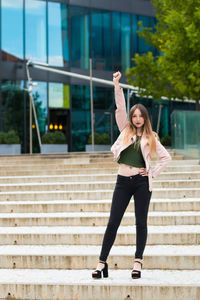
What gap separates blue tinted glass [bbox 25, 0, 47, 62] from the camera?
92.8ft

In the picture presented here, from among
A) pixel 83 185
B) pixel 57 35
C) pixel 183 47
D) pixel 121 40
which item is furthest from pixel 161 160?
pixel 121 40

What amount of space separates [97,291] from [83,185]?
4.67 meters

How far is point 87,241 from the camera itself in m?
6.97

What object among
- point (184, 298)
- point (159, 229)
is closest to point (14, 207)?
point (159, 229)

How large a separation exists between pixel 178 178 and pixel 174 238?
3.75m

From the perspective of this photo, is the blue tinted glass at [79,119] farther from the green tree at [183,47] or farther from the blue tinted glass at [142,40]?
the green tree at [183,47]

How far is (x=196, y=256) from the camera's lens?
6051mm

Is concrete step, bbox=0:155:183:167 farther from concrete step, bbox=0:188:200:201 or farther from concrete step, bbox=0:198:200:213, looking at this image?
concrete step, bbox=0:198:200:213

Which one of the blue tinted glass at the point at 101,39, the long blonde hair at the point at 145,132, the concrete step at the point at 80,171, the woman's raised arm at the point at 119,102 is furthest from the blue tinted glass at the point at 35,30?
the long blonde hair at the point at 145,132

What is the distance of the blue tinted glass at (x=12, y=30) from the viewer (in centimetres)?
2764

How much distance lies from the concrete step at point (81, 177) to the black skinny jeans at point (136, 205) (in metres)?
4.86

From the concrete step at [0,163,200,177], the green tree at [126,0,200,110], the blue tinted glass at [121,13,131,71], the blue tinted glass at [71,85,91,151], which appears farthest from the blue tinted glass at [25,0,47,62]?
the concrete step at [0,163,200,177]

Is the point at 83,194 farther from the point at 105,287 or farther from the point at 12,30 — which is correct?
the point at 12,30

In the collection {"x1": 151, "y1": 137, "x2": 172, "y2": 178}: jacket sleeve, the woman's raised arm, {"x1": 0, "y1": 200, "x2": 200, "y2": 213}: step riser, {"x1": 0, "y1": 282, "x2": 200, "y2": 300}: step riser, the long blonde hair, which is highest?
the woman's raised arm
